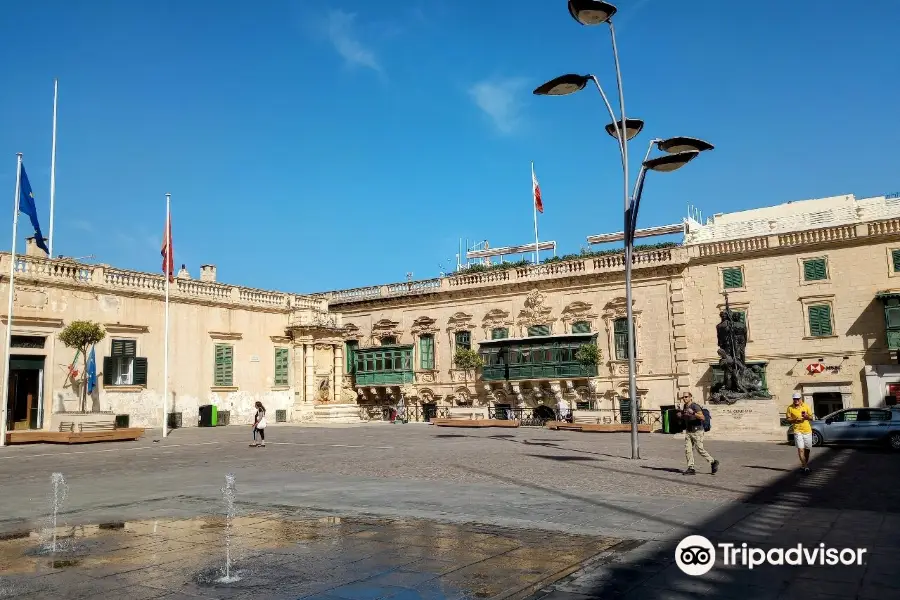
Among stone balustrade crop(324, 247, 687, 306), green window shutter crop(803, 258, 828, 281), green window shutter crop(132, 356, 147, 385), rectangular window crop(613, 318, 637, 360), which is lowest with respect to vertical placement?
green window shutter crop(132, 356, 147, 385)

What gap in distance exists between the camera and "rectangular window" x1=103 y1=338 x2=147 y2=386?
28.7 m

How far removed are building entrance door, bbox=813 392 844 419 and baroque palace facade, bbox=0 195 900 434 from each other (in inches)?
2.6

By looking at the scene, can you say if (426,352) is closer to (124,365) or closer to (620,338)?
(620,338)

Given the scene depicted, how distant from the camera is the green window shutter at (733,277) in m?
31.8

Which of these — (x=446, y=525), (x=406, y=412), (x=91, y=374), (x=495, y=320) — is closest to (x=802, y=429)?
(x=446, y=525)

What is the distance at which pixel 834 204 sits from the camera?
39000 mm

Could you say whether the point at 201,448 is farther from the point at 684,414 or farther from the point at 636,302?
the point at 636,302

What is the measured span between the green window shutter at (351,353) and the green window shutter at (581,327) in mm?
14385

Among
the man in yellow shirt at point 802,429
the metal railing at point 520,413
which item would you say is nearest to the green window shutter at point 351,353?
the metal railing at point 520,413

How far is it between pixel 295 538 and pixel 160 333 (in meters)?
26.5

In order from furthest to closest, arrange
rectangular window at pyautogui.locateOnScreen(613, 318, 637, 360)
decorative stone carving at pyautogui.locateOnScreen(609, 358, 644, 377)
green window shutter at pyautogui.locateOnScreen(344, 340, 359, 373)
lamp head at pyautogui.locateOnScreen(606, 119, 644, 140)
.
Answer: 1. green window shutter at pyautogui.locateOnScreen(344, 340, 359, 373)
2. rectangular window at pyautogui.locateOnScreen(613, 318, 637, 360)
3. decorative stone carving at pyautogui.locateOnScreen(609, 358, 644, 377)
4. lamp head at pyautogui.locateOnScreen(606, 119, 644, 140)

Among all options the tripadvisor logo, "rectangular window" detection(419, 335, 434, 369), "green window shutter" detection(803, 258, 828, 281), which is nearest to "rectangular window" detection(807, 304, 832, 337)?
"green window shutter" detection(803, 258, 828, 281)

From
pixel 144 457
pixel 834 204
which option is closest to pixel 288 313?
pixel 144 457

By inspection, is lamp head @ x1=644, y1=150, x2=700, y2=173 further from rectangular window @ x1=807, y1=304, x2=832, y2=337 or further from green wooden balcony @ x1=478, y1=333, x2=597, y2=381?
green wooden balcony @ x1=478, y1=333, x2=597, y2=381
